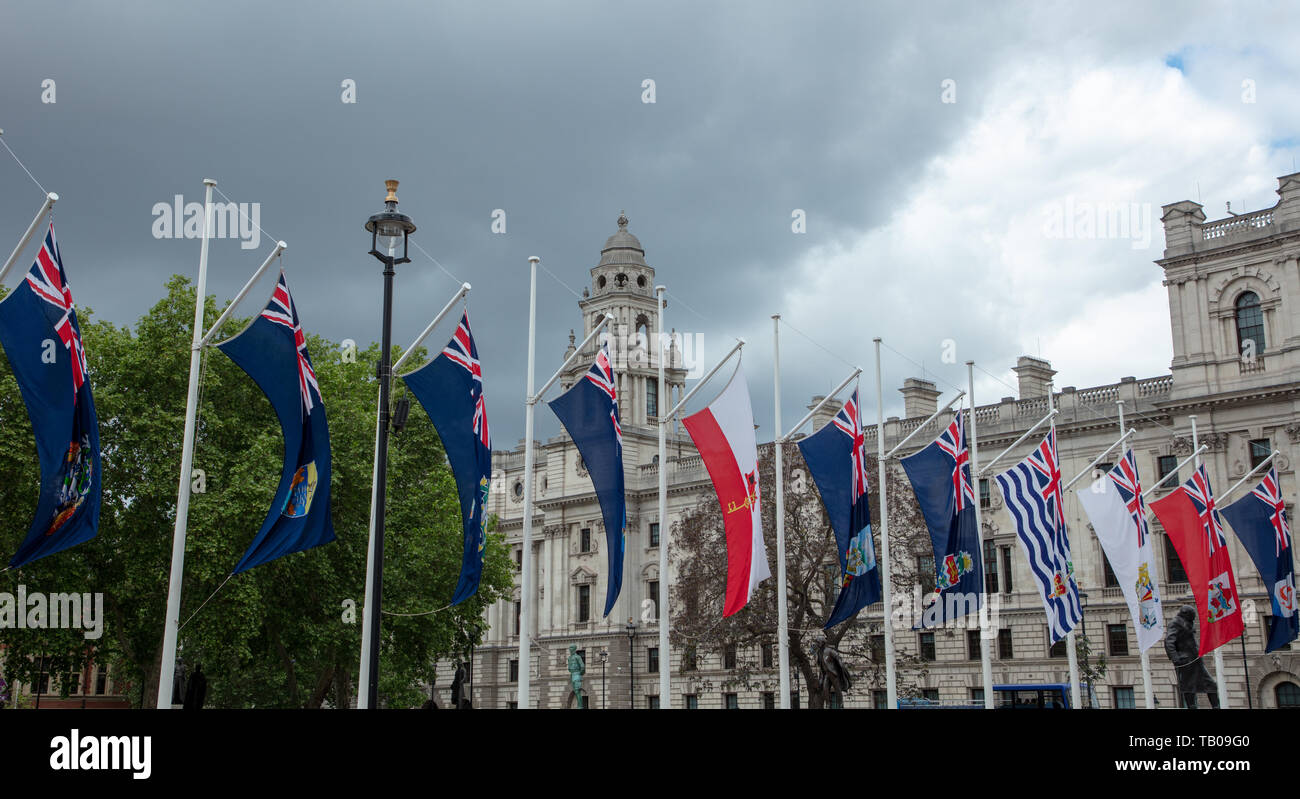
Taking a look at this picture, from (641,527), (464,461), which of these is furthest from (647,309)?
(464,461)

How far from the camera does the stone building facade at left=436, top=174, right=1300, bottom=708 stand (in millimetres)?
54781

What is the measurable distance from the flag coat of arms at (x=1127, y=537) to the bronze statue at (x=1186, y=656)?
1.56 m

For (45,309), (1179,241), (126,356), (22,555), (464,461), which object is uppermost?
(1179,241)

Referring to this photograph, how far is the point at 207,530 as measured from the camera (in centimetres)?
3491

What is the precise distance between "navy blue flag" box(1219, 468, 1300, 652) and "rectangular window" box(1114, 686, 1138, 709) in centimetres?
1908

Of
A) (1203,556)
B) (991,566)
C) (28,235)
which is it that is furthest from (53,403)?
(991,566)

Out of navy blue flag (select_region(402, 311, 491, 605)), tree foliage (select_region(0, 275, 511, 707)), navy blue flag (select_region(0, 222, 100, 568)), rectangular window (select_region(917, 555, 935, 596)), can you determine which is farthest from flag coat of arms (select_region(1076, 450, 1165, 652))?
navy blue flag (select_region(0, 222, 100, 568))

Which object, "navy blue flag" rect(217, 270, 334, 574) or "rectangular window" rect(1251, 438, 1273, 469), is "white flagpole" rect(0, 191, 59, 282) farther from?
"rectangular window" rect(1251, 438, 1273, 469)

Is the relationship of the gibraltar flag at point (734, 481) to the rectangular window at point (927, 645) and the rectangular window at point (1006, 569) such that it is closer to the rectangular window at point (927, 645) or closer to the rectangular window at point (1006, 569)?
the rectangular window at point (1006, 569)

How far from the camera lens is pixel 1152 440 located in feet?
194

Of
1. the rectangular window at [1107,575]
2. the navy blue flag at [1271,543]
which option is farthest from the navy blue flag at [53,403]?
the rectangular window at [1107,575]
